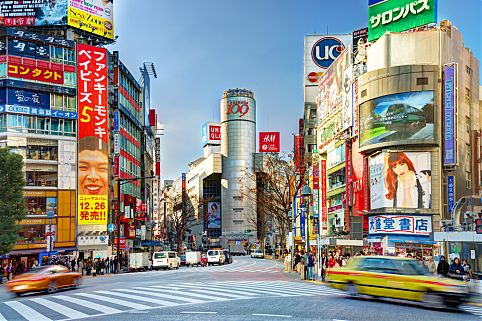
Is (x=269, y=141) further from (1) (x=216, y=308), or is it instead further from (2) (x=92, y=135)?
(1) (x=216, y=308)

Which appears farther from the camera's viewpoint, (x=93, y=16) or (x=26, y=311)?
(x=93, y=16)

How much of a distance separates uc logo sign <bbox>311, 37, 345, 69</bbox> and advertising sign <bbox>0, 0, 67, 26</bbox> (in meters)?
33.7

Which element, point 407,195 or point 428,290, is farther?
point 407,195

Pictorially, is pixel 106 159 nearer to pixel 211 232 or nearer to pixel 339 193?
pixel 339 193

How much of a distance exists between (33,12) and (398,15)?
43639 mm

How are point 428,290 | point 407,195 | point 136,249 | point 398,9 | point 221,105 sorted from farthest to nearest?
point 221,105 → point 136,249 → point 398,9 → point 407,195 → point 428,290

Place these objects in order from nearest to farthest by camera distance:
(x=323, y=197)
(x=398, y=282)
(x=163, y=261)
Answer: (x=398, y=282) → (x=163, y=261) → (x=323, y=197)

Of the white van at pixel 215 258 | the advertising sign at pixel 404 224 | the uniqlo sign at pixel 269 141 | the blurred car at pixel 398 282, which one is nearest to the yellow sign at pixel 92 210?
the white van at pixel 215 258

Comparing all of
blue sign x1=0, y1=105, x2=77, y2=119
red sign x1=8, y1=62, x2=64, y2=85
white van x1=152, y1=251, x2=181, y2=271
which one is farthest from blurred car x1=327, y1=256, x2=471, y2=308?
red sign x1=8, y1=62, x2=64, y2=85

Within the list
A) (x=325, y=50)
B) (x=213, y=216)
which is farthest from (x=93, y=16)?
(x=213, y=216)

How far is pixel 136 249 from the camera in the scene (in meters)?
96.2

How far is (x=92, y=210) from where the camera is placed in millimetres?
72812

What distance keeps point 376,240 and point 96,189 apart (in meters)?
34.1

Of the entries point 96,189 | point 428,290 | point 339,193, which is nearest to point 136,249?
point 96,189
